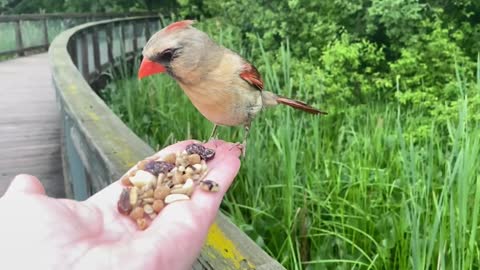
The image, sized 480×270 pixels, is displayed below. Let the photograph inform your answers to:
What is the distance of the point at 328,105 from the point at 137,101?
182 centimetres

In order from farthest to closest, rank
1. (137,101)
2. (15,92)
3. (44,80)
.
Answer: (44,80), (15,92), (137,101)

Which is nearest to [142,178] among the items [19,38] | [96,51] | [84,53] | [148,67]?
[148,67]

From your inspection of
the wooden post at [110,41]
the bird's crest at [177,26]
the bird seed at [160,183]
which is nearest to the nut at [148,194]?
the bird seed at [160,183]

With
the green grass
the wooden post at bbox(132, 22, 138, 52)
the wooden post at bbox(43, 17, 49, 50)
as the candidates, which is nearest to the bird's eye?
the green grass

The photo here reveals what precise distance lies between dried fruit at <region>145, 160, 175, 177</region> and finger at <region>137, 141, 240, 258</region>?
128mm

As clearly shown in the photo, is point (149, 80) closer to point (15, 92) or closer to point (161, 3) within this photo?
point (15, 92)

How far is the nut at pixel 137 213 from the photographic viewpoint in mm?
1493

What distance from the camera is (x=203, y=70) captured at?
173 centimetres

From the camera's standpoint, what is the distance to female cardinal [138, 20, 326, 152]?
1684mm

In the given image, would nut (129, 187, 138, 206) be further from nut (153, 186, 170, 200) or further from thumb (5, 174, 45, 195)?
thumb (5, 174, 45, 195)

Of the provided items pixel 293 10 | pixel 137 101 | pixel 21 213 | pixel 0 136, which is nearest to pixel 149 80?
pixel 137 101

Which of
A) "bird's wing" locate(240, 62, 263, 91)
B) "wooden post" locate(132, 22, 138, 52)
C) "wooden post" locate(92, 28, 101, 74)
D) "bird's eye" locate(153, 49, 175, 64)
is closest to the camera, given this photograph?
"bird's eye" locate(153, 49, 175, 64)

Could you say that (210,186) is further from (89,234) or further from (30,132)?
(30,132)

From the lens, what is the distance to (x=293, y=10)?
7.12 metres
